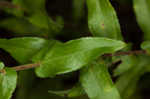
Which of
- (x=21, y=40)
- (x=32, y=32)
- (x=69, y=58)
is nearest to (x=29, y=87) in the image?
(x=32, y=32)

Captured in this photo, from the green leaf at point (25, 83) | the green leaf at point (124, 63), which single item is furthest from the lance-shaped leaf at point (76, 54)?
the green leaf at point (25, 83)

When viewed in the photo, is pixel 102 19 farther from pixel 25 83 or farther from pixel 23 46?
pixel 25 83

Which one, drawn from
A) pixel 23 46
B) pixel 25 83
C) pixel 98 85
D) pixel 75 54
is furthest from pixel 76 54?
pixel 25 83

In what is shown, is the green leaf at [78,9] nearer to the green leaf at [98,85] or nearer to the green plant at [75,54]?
the green plant at [75,54]

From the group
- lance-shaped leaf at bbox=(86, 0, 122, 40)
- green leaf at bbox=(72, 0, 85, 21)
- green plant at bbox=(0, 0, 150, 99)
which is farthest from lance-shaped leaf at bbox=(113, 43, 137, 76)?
green leaf at bbox=(72, 0, 85, 21)

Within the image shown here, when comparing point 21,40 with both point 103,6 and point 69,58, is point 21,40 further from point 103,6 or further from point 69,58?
point 103,6

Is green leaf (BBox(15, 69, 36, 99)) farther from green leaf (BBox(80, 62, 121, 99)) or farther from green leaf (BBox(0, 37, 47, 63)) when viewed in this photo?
green leaf (BBox(80, 62, 121, 99))
